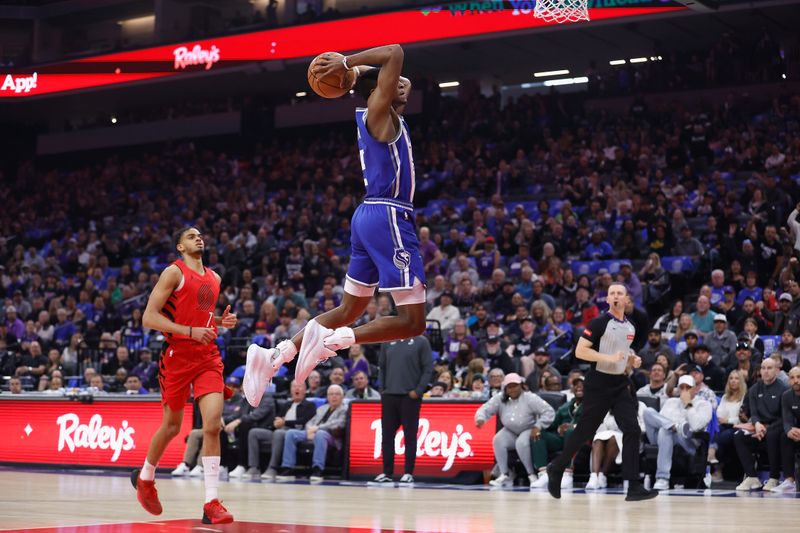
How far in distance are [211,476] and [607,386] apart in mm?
4249

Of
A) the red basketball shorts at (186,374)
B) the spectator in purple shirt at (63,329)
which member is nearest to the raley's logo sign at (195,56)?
the spectator in purple shirt at (63,329)

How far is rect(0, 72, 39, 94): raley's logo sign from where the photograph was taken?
31.5 metres

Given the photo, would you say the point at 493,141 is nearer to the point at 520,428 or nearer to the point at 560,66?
the point at 560,66

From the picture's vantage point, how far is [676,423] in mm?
13375

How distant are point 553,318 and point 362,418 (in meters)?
4.03

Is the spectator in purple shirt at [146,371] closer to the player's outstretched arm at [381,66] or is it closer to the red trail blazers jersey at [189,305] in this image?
the red trail blazers jersey at [189,305]

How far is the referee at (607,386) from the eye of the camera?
10508 mm

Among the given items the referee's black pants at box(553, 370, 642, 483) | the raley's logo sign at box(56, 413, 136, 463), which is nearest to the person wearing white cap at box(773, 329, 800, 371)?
the referee's black pants at box(553, 370, 642, 483)

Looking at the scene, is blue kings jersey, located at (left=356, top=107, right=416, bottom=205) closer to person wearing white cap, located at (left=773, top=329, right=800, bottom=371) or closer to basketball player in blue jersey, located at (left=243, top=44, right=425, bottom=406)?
basketball player in blue jersey, located at (left=243, top=44, right=425, bottom=406)

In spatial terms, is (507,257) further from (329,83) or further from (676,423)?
(329,83)

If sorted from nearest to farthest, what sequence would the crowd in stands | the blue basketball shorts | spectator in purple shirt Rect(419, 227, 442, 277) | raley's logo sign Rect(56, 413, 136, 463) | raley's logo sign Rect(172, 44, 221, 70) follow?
the blue basketball shorts
the crowd in stands
raley's logo sign Rect(56, 413, 136, 463)
spectator in purple shirt Rect(419, 227, 442, 277)
raley's logo sign Rect(172, 44, 221, 70)

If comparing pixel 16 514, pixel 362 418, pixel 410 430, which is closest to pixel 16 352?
pixel 362 418

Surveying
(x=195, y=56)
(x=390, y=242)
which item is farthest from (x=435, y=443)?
(x=195, y=56)

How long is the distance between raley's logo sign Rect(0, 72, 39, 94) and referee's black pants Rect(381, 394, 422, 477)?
71.3 feet
